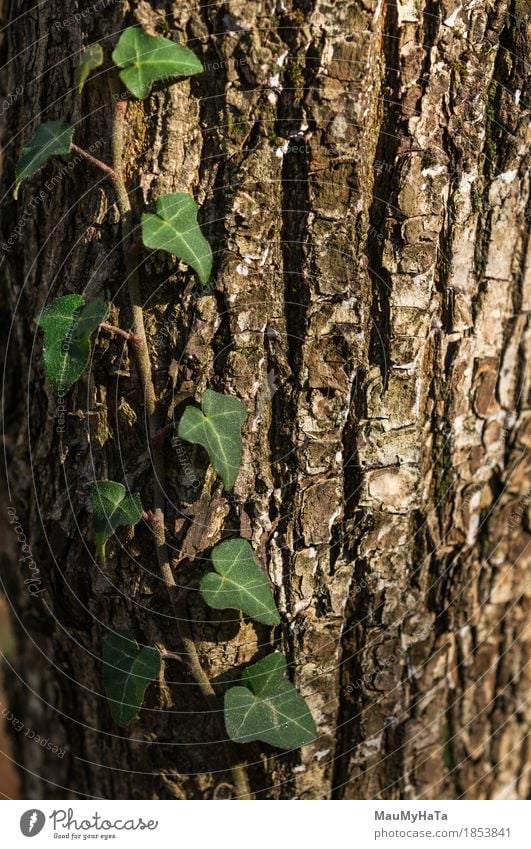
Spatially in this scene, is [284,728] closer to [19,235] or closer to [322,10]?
[19,235]

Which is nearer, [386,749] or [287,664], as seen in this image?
[287,664]

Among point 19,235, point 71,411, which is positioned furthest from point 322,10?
point 71,411

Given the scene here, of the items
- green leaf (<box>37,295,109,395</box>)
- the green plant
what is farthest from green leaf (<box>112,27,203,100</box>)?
green leaf (<box>37,295,109,395</box>)

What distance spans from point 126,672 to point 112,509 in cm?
29

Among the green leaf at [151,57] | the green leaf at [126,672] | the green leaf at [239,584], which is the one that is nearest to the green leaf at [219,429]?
the green leaf at [239,584]

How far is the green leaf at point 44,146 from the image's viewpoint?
1.05m

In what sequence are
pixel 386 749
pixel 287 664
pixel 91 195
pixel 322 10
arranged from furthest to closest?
pixel 386 749
pixel 287 664
pixel 91 195
pixel 322 10

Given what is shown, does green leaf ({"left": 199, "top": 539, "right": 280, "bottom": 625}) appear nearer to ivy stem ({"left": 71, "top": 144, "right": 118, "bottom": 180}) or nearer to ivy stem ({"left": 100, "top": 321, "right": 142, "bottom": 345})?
ivy stem ({"left": 100, "top": 321, "right": 142, "bottom": 345})

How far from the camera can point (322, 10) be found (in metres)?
1.00

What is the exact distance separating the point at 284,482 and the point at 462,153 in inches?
24.0

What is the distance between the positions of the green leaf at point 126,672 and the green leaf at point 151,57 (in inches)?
35.5

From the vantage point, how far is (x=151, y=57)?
100 centimetres

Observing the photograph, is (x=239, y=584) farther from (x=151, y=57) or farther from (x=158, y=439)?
(x=151, y=57)

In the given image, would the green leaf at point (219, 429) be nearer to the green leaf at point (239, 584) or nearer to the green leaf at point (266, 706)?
the green leaf at point (239, 584)
